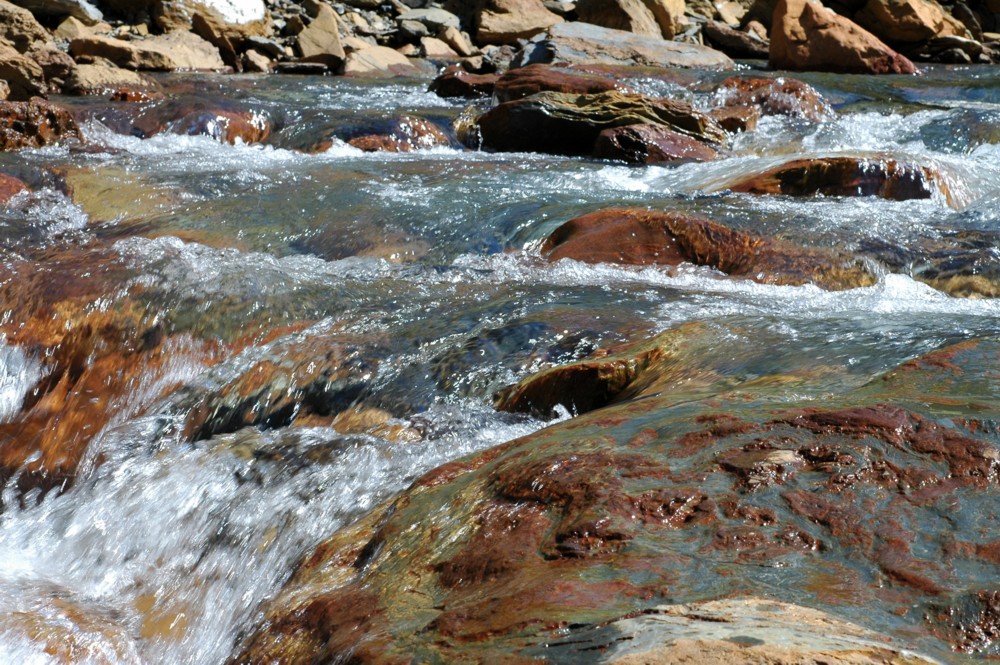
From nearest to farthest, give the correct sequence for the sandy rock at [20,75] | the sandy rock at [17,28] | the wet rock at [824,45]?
1. the sandy rock at [20,75]
2. the sandy rock at [17,28]
3. the wet rock at [824,45]

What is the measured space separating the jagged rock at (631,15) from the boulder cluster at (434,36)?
0.08 feet

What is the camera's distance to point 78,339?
14.0ft

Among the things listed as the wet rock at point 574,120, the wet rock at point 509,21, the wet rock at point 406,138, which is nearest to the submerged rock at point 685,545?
the wet rock at point 574,120

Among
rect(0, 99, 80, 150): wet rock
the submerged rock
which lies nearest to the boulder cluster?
rect(0, 99, 80, 150): wet rock

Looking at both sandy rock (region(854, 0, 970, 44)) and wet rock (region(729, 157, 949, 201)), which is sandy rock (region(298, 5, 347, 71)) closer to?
sandy rock (region(854, 0, 970, 44))

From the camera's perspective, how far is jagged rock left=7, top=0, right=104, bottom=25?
15.0m

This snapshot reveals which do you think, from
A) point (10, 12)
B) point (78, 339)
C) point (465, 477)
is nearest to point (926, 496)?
point (465, 477)

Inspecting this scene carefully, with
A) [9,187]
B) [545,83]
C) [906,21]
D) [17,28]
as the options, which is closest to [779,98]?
[545,83]

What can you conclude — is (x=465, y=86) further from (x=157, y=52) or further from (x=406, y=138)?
(x=157, y=52)

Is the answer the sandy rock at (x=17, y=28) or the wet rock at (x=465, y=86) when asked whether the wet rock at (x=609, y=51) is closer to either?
the wet rock at (x=465, y=86)

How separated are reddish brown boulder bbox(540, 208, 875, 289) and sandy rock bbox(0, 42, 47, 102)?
6.22 meters

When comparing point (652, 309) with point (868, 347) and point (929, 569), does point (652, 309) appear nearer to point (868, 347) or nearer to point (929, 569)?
point (868, 347)

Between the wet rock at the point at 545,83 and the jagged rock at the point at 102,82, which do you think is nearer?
the wet rock at the point at 545,83

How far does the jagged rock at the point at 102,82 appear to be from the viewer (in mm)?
10281
